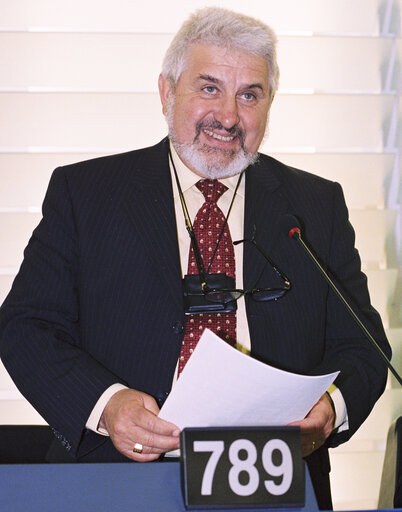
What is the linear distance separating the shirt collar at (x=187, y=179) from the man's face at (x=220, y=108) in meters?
0.04

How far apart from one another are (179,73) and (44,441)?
1.01 m

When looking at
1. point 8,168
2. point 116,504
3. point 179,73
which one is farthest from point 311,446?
point 8,168

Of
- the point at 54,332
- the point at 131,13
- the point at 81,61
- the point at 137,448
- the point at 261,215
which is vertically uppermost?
the point at 131,13

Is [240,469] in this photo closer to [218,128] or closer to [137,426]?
[137,426]

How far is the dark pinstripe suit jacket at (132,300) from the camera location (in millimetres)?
1854

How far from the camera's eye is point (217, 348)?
1211mm

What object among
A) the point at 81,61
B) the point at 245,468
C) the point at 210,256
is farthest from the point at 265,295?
the point at 81,61

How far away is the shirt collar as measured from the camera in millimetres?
2182

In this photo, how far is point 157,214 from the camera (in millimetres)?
2062

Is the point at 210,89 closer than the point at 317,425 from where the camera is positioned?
No

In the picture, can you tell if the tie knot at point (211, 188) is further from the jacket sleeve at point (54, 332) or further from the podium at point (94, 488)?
the podium at point (94, 488)

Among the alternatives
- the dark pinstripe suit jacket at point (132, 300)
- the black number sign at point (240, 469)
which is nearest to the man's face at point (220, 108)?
the dark pinstripe suit jacket at point (132, 300)

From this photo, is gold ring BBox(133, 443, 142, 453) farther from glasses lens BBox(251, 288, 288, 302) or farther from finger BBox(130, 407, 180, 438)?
glasses lens BBox(251, 288, 288, 302)

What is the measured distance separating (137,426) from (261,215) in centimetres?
77
